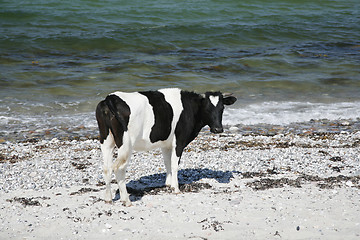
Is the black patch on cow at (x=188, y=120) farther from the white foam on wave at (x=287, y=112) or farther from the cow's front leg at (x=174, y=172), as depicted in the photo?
the white foam on wave at (x=287, y=112)

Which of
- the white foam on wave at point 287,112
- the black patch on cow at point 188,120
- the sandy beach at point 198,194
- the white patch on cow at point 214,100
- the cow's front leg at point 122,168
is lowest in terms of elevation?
the white foam on wave at point 287,112

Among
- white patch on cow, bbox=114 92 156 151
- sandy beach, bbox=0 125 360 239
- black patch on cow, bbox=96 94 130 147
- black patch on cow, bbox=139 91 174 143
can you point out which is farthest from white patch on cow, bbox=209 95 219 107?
black patch on cow, bbox=96 94 130 147

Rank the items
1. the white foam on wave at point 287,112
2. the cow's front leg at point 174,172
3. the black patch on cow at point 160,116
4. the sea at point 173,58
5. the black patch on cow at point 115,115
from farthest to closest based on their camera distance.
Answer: the sea at point 173,58, the white foam on wave at point 287,112, the cow's front leg at point 174,172, the black patch on cow at point 160,116, the black patch on cow at point 115,115

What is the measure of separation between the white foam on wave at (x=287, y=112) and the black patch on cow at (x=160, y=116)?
290 inches

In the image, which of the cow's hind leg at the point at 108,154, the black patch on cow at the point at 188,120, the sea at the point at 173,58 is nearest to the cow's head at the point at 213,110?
the black patch on cow at the point at 188,120

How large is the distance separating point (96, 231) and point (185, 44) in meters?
24.9

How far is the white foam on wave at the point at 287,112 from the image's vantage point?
617 inches

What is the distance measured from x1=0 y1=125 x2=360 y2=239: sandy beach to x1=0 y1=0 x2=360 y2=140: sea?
163 inches

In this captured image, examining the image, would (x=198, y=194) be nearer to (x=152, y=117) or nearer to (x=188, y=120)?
(x=188, y=120)

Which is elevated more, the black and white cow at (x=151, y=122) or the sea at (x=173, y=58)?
the black and white cow at (x=151, y=122)

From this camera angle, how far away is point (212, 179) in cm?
896

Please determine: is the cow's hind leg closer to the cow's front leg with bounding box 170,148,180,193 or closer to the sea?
the cow's front leg with bounding box 170,148,180,193

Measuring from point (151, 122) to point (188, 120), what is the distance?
954 mm

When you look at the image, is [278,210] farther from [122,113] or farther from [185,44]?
[185,44]
